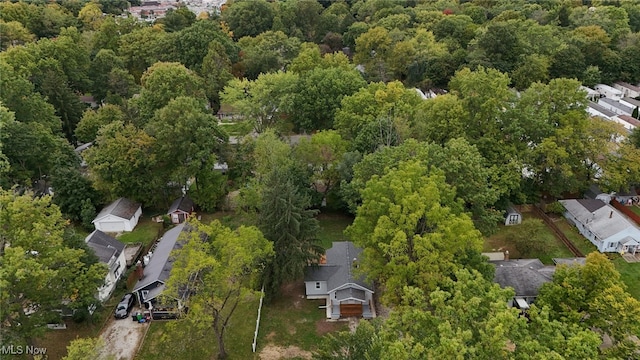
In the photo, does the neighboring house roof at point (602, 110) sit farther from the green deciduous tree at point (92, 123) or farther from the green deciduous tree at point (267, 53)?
the green deciduous tree at point (92, 123)

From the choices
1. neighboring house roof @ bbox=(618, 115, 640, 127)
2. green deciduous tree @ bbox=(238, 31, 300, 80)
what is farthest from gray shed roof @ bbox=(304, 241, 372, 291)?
neighboring house roof @ bbox=(618, 115, 640, 127)

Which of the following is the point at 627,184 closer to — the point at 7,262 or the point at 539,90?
the point at 539,90

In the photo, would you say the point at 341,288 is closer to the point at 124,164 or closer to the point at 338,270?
the point at 338,270

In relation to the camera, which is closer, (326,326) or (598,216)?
(326,326)

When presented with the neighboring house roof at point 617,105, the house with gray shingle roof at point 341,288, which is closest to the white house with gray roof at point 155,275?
the house with gray shingle roof at point 341,288

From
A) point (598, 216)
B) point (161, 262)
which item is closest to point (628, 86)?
point (598, 216)
